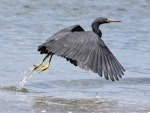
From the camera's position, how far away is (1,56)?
36.2 ft

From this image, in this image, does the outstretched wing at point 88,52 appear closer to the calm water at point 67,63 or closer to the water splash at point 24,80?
the calm water at point 67,63

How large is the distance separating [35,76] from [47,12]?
294 inches

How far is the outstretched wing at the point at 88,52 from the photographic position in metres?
7.51

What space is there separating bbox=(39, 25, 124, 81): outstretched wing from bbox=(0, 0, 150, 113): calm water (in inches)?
20.0

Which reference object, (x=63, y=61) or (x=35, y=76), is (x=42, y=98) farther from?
(x=63, y=61)

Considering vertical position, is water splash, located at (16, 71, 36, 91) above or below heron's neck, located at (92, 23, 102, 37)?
below

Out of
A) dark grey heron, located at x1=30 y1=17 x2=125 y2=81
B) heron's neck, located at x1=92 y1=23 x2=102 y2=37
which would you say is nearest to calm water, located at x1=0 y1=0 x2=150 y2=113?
dark grey heron, located at x1=30 y1=17 x2=125 y2=81

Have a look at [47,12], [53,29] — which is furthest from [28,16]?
[53,29]

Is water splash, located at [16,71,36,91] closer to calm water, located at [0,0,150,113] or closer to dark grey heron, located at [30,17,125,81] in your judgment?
calm water, located at [0,0,150,113]

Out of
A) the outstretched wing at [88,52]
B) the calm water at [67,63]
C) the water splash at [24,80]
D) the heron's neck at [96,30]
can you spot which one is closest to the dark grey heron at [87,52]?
the outstretched wing at [88,52]

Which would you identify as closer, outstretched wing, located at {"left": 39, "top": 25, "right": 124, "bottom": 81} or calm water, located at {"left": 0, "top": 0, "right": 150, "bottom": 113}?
outstretched wing, located at {"left": 39, "top": 25, "right": 124, "bottom": 81}

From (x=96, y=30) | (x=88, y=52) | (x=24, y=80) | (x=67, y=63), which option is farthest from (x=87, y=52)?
(x=67, y=63)

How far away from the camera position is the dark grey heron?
24.6 ft

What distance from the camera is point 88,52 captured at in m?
7.79
